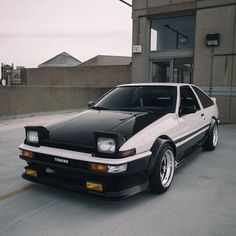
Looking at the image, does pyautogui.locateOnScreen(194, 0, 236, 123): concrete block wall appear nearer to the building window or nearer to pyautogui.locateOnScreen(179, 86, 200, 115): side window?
the building window

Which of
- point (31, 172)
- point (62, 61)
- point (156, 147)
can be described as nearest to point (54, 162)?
point (31, 172)

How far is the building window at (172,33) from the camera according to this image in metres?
10.9

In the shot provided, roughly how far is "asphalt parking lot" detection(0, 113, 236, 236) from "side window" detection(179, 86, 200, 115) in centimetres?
103

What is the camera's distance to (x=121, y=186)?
293 centimetres

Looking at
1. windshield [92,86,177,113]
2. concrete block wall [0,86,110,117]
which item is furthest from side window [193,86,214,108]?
concrete block wall [0,86,110,117]

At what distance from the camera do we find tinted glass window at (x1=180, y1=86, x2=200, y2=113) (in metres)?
4.42

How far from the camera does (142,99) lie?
4449 mm

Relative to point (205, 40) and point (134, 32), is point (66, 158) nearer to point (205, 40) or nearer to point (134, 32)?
point (205, 40)

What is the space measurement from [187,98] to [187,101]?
0.06 metres

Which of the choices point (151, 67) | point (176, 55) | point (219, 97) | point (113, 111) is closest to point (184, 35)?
point (176, 55)

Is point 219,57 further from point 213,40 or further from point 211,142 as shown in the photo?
point 211,142

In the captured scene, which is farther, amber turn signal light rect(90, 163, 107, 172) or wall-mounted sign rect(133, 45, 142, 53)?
wall-mounted sign rect(133, 45, 142, 53)

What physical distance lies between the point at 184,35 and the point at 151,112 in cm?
814

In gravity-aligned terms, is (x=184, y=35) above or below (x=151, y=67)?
above
